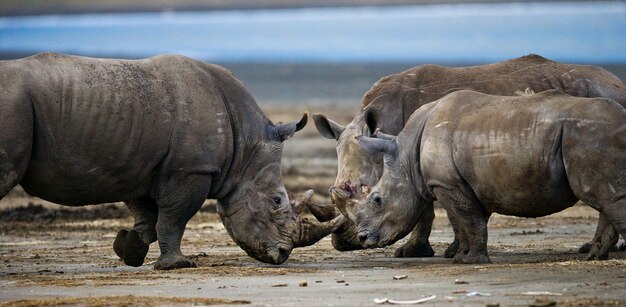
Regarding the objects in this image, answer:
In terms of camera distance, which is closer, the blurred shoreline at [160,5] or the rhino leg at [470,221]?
the rhino leg at [470,221]

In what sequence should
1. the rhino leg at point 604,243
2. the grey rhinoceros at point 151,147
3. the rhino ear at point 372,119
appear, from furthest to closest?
the rhino ear at point 372,119, the rhino leg at point 604,243, the grey rhinoceros at point 151,147

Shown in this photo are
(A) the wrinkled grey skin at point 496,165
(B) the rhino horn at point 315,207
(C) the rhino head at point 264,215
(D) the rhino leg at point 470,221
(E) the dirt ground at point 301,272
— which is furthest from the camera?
(B) the rhino horn at point 315,207

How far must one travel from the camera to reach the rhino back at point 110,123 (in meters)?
12.5

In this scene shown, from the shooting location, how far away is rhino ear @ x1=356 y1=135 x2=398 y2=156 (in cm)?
1350

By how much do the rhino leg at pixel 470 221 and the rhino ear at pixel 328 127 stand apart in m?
1.96

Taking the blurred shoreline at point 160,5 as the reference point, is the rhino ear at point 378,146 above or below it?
above

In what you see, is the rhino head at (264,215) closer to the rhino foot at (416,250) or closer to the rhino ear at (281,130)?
the rhino ear at (281,130)

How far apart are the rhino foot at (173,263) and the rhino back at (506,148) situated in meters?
2.29

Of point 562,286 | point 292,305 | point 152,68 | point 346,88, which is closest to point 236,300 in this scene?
point 292,305

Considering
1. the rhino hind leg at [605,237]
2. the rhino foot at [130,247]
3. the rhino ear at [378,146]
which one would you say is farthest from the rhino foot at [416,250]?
the rhino foot at [130,247]

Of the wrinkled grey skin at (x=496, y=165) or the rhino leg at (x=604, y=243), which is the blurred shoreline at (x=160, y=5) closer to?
the wrinkled grey skin at (x=496, y=165)

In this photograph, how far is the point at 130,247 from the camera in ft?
43.3

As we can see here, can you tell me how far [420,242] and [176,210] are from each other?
2.45m

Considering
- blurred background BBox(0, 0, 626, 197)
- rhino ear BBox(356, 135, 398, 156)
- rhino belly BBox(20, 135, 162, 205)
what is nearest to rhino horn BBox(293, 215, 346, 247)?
rhino ear BBox(356, 135, 398, 156)
